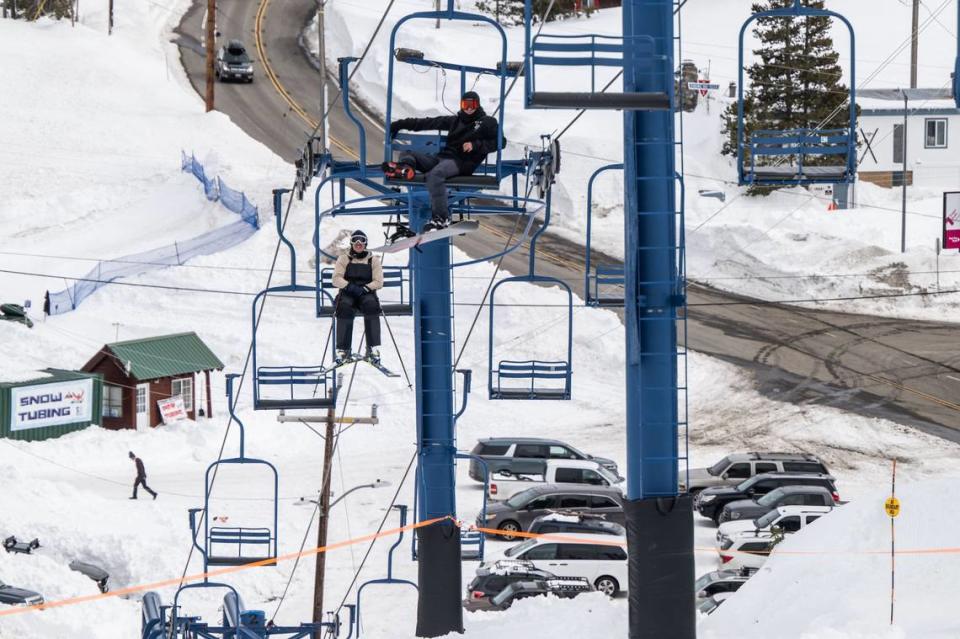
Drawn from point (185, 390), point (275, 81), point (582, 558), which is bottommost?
point (582, 558)

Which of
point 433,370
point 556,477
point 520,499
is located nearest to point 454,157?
point 433,370

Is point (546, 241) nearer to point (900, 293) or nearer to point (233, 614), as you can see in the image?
point (900, 293)

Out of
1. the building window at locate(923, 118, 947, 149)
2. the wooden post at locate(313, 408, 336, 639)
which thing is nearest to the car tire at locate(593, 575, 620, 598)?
the wooden post at locate(313, 408, 336, 639)

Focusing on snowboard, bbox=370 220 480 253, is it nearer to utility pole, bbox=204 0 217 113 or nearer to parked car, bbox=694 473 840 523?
parked car, bbox=694 473 840 523

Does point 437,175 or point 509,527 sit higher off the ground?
point 437,175

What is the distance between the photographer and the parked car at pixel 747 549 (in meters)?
25.7

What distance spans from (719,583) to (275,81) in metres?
44.1

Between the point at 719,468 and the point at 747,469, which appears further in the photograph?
the point at 719,468

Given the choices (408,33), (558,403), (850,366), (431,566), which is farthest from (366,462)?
(408,33)

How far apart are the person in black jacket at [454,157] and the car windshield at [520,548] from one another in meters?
11.8

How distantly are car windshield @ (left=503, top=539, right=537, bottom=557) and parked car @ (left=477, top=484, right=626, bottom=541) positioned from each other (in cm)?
242

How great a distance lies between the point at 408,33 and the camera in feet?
218

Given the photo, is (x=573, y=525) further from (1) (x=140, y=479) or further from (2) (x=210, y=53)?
(2) (x=210, y=53)

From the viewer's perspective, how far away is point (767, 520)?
28.2 m
